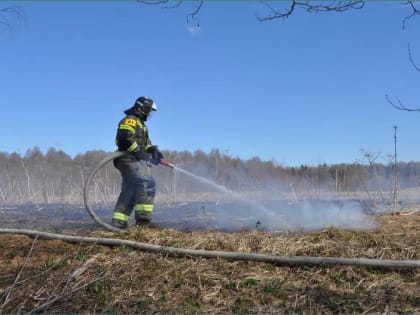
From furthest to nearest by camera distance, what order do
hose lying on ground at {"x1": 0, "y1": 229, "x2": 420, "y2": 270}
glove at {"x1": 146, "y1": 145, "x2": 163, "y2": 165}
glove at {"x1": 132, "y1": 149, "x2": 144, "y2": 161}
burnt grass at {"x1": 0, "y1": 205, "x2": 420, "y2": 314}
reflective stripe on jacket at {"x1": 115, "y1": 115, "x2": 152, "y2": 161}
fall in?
glove at {"x1": 146, "y1": 145, "x2": 163, "y2": 165}, glove at {"x1": 132, "y1": 149, "x2": 144, "y2": 161}, reflective stripe on jacket at {"x1": 115, "y1": 115, "x2": 152, "y2": 161}, hose lying on ground at {"x1": 0, "y1": 229, "x2": 420, "y2": 270}, burnt grass at {"x1": 0, "y1": 205, "x2": 420, "y2": 314}

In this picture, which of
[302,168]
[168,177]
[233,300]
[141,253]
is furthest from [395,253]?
[302,168]

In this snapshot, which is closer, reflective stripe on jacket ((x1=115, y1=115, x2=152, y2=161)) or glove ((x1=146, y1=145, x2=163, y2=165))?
reflective stripe on jacket ((x1=115, y1=115, x2=152, y2=161))

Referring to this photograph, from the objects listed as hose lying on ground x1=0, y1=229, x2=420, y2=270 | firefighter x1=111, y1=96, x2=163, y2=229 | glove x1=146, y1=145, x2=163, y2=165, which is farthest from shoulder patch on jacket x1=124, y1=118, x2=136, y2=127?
hose lying on ground x1=0, y1=229, x2=420, y2=270

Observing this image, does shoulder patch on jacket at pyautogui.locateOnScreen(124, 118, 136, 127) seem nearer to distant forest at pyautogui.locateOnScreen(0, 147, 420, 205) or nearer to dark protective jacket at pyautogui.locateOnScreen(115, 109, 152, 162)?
dark protective jacket at pyautogui.locateOnScreen(115, 109, 152, 162)

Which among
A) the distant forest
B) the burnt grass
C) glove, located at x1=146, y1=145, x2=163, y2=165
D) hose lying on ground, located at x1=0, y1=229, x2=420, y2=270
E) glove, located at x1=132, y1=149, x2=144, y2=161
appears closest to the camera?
the burnt grass

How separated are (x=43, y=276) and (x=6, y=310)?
1.76ft

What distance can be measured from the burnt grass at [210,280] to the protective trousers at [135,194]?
1641 millimetres

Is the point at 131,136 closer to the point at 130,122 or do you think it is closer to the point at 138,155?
the point at 130,122

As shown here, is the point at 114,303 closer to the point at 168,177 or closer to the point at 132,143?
the point at 132,143

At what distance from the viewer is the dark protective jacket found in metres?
7.04

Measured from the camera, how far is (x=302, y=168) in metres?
34.8

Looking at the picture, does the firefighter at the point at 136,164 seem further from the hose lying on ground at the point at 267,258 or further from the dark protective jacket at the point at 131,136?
the hose lying on ground at the point at 267,258

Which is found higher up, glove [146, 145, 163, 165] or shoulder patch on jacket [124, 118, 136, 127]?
shoulder patch on jacket [124, 118, 136, 127]

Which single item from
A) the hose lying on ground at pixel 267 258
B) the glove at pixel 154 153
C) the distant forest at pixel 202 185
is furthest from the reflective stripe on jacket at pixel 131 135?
the distant forest at pixel 202 185
